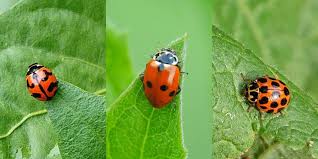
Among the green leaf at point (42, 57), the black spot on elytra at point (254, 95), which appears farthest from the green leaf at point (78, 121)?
the black spot on elytra at point (254, 95)

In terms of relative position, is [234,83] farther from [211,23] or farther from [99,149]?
[99,149]

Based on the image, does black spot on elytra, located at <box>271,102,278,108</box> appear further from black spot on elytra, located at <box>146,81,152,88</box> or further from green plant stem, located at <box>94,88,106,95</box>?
green plant stem, located at <box>94,88,106,95</box>

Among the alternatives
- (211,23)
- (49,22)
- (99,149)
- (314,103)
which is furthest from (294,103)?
(49,22)

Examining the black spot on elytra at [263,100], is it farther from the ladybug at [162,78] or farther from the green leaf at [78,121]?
the green leaf at [78,121]

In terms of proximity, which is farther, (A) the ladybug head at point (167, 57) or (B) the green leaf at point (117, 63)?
(B) the green leaf at point (117, 63)

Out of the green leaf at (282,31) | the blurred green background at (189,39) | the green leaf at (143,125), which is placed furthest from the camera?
the green leaf at (282,31)

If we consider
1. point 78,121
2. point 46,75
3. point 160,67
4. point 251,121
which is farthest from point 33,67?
point 251,121

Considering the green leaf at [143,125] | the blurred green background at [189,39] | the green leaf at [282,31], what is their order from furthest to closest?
the green leaf at [282,31] → the blurred green background at [189,39] → the green leaf at [143,125]

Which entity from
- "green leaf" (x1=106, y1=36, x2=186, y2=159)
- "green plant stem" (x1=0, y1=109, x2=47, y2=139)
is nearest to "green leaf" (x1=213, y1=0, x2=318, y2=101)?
"green leaf" (x1=106, y1=36, x2=186, y2=159)
